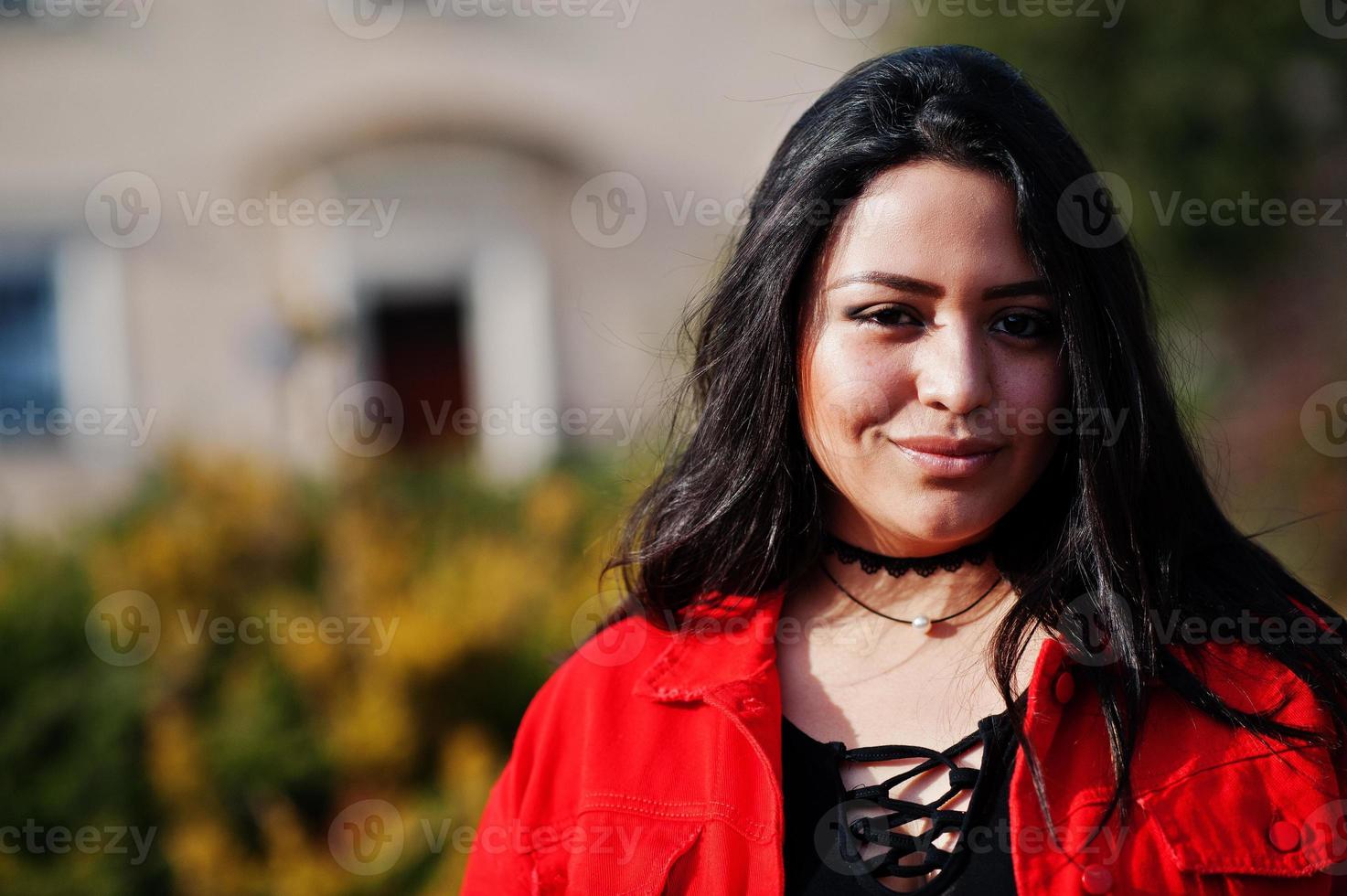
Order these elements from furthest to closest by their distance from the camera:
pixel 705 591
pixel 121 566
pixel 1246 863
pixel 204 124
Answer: pixel 204 124
pixel 121 566
pixel 705 591
pixel 1246 863

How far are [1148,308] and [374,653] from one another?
278 centimetres

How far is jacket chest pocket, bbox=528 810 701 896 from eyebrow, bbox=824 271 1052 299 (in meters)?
0.79

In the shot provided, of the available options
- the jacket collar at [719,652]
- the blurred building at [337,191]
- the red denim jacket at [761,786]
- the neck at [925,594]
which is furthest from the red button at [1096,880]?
the blurred building at [337,191]

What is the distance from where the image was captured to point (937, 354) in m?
1.59

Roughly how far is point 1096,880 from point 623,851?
24.6 inches

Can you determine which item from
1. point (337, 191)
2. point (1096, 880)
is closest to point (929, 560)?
point (1096, 880)

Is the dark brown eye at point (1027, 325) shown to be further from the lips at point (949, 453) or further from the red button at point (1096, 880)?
the red button at point (1096, 880)

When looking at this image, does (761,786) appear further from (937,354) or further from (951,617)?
(937,354)

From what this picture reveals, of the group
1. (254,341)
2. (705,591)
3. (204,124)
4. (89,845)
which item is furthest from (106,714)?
(204,124)

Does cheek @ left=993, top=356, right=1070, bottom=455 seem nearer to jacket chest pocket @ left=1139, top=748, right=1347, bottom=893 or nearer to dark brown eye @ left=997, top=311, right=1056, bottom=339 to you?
dark brown eye @ left=997, top=311, right=1056, bottom=339

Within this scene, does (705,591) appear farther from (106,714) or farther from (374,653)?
(106,714)

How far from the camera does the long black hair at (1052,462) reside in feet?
5.33

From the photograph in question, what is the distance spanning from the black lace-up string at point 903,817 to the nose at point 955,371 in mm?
464

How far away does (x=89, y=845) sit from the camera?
356cm
